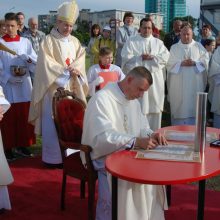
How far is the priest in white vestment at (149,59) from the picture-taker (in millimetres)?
6938

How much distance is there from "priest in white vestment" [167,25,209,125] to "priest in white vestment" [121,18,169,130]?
266mm

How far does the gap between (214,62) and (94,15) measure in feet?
148

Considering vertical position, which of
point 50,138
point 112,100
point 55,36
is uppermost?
point 55,36

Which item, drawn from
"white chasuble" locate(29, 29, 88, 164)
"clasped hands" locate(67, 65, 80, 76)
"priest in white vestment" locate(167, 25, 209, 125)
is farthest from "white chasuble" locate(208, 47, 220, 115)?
"clasped hands" locate(67, 65, 80, 76)

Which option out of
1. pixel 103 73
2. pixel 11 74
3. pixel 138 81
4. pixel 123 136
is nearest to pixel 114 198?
pixel 123 136

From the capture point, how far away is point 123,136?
3.00 metres

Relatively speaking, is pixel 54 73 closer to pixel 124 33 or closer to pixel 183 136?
pixel 183 136

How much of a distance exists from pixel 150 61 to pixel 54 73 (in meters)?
2.23

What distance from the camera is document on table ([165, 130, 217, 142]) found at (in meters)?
3.35

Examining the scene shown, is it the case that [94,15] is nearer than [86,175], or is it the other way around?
[86,175]

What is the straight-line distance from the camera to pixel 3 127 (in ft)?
18.6

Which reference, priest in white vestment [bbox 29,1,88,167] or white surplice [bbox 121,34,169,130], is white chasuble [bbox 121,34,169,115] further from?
priest in white vestment [bbox 29,1,88,167]

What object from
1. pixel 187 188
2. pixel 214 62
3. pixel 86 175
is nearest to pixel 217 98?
pixel 214 62

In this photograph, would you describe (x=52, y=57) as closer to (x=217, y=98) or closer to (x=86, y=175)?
(x=86, y=175)
